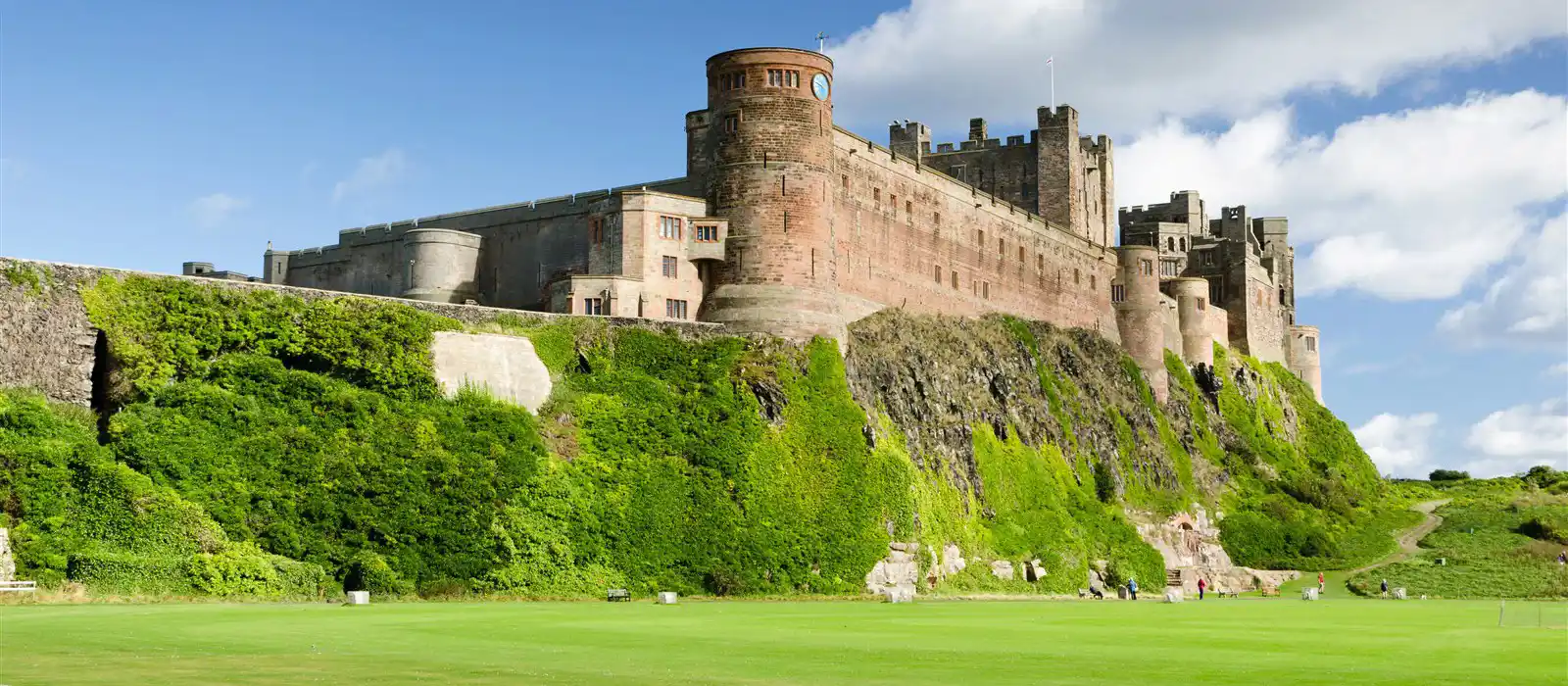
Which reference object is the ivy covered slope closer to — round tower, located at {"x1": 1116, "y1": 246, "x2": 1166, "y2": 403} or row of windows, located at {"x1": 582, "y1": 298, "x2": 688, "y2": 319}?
row of windows, located at {"x1": 582, "y1": 298, "x2": 688, "y2": 319}

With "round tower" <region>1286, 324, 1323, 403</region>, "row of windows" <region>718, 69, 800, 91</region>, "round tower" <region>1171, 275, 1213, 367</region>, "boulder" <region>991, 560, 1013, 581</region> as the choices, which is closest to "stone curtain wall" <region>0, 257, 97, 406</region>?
"row of windows" <region>718, 69, 800, 91</region>

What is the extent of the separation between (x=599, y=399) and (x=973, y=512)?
815 inches

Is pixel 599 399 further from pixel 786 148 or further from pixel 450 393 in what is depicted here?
pixel 786 148

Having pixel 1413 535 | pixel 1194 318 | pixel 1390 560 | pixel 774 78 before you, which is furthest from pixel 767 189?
pixel 1413 535

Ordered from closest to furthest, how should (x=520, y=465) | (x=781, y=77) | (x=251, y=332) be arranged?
1. (x=251, y=332)
2. (x=520, y=465)
3. (x=781, y=77)

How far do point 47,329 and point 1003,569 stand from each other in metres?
41.8

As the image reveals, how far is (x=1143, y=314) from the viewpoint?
360 ft

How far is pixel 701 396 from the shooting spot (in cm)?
6850

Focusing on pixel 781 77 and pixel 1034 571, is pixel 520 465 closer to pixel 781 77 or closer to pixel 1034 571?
pixel 781 77

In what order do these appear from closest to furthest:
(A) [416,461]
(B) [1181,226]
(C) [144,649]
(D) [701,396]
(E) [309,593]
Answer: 1. (C) [144,649]
2. (E) [309,593]
3. (A) [416,461]
4. (D) [701,396]
5. (B) [1181,226]

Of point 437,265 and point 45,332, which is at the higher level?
point 437,265

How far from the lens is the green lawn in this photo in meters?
25.8

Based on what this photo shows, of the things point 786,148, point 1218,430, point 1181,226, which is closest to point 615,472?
point 786,148

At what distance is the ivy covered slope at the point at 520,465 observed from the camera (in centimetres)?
5159
